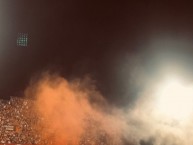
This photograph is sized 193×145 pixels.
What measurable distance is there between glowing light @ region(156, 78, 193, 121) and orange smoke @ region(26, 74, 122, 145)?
122 centimetres

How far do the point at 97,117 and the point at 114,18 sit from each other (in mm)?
2563

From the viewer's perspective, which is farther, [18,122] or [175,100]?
[18,122]

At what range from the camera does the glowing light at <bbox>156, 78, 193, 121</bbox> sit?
866cm

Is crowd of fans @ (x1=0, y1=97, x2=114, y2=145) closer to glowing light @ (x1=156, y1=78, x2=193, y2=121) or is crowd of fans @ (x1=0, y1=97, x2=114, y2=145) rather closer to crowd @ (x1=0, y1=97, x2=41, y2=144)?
crowd @ (x1=0, y1=97, x2=41, y2=144)

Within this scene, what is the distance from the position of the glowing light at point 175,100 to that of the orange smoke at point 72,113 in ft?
3.99

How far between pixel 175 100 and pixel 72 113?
2661mm

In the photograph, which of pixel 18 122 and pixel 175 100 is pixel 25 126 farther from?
pixel 175 100

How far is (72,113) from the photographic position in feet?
29.5

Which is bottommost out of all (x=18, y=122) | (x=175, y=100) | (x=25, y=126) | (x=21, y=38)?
(x=25, y=126)

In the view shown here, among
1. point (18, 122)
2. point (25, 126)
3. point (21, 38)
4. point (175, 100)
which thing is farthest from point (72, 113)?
point (175, 100)

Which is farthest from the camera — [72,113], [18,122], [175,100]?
[72,113]

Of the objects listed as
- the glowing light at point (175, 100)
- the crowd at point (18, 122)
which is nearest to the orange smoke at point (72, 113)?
the crowd at point (18, 122)

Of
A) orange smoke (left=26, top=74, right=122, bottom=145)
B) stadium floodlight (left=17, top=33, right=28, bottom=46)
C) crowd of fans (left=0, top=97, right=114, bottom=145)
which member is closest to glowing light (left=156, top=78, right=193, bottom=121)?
orange smoke (left=26, top=74, right=122, bottom=145)

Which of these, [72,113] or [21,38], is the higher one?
[21,38]
